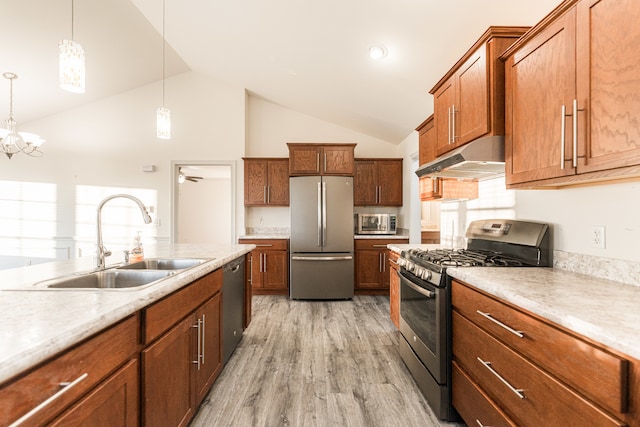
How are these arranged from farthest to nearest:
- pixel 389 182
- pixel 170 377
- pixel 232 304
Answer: pixel 389 182
pixel 232 304
pixel 170 377

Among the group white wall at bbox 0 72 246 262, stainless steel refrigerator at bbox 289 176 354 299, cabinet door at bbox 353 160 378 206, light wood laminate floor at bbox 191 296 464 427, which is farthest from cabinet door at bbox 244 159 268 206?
light wood laminate floor at bbox 191 296 464 427

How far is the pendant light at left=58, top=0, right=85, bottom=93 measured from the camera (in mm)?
1562

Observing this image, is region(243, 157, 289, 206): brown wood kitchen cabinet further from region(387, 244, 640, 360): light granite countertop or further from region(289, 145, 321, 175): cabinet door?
region(387, 244, 640, 360): light granite countertop

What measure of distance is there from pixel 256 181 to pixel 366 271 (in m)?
2.18

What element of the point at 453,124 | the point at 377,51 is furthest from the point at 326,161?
the point at 453,124

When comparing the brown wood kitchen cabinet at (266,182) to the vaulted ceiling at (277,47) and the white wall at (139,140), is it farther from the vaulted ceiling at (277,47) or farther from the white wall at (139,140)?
the vaulted ceiling at (277,47)

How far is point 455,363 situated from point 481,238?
3.26 ft

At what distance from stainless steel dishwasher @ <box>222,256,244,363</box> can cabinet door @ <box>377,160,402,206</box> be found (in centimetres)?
280

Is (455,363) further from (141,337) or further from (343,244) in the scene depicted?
(343,244)

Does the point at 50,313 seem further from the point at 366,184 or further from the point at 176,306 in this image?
the point at 366,184

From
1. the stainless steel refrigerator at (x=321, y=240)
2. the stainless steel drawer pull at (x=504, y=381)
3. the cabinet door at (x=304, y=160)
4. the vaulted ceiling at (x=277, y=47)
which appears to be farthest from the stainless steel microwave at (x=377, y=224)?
the stainless steel drawer pull at (x=504, y=381)

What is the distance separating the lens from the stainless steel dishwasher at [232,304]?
7.19ft

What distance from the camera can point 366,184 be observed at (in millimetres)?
4781

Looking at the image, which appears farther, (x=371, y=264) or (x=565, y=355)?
(x=371, y=264)
